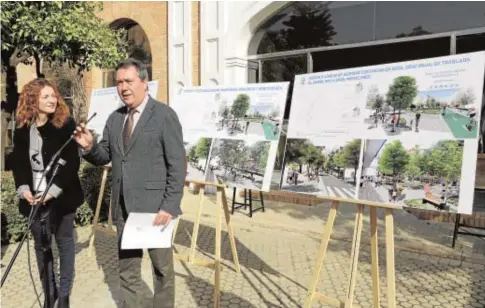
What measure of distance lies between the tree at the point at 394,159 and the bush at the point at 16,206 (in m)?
4.33

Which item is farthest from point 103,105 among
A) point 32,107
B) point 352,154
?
point 352,154

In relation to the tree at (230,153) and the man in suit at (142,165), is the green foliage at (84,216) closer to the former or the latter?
the tree at (230,153)

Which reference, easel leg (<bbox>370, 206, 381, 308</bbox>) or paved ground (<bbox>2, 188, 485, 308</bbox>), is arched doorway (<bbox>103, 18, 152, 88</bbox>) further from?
easel leg (<bbox>370, 206, 381, 308</bbox>)

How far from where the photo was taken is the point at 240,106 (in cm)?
391

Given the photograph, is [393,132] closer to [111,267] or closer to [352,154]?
[352,154]

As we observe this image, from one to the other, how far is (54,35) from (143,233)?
378 centimetres

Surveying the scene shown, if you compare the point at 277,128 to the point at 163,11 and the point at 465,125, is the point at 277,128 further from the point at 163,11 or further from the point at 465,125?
the point at 163,11

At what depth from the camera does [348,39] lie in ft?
24.8

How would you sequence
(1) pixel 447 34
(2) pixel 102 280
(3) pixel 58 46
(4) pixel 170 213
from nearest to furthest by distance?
(4) pixel 170 213
(2) pixel 102 280
(3) pixel 58 46
(1) pixel 447 34

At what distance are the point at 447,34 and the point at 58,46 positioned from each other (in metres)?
6.20

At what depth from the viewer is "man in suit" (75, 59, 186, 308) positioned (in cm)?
260

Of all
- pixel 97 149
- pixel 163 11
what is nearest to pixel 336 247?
pixel 97 149

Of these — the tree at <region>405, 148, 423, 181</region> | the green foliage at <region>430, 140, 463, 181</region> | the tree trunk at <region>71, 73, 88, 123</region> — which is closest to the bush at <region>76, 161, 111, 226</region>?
the tree at <region>405, 148, 423, 181</region>

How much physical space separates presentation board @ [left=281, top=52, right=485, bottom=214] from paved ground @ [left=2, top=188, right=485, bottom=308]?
125 cm
